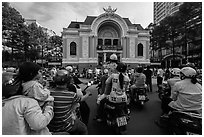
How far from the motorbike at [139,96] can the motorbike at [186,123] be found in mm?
2235

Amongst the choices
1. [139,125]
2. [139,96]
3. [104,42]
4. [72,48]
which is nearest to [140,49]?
[104,42]

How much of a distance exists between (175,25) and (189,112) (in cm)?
2136

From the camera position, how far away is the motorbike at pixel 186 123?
223cm

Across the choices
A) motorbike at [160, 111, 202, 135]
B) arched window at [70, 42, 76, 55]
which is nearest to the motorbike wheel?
motorbike at [160, 111, 202, 135]

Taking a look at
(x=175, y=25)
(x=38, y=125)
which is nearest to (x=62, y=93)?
(x=38, y=125)

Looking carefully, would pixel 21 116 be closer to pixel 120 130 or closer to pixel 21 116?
pixel 21 116

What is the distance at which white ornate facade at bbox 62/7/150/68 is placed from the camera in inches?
1018

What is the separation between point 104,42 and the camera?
28000mm

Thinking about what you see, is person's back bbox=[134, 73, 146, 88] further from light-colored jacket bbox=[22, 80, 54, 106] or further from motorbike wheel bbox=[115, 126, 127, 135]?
light-colored jacket bbox=[22, 80, 54, 106]

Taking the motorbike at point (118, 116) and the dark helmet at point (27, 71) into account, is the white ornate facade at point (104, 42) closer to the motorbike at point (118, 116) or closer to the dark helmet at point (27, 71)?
the motorbike at point (118, 116)

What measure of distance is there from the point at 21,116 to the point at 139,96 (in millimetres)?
3936

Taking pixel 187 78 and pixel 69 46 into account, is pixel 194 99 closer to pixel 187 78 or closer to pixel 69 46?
pixel 187 78

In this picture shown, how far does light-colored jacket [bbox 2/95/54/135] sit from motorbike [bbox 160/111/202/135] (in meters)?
1.89

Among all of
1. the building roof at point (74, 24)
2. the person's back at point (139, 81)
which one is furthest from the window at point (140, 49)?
the person's back at point (139, 81)
